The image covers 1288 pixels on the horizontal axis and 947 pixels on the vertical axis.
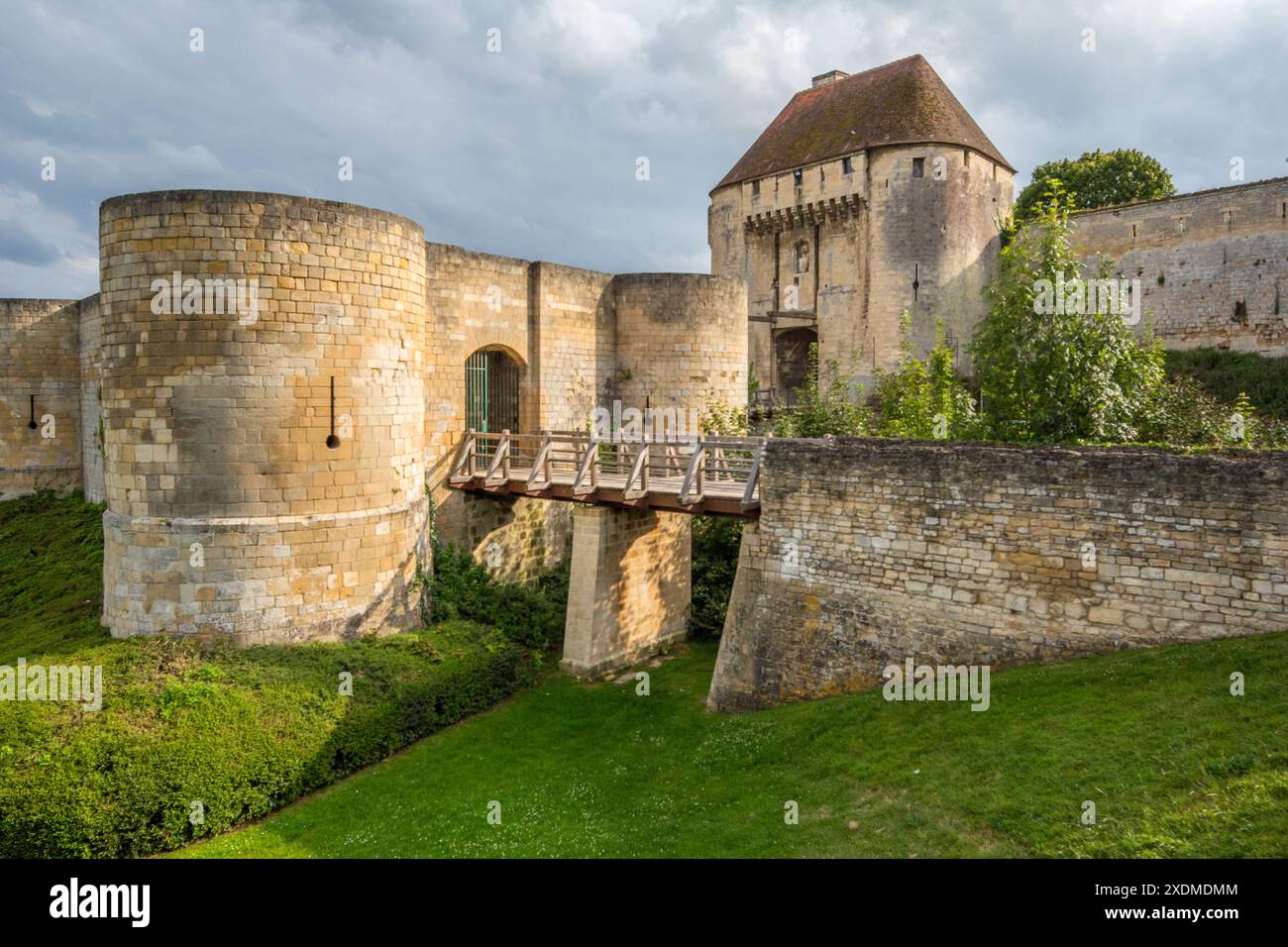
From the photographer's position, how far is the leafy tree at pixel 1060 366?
43.8ft

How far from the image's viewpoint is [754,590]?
38.7ft

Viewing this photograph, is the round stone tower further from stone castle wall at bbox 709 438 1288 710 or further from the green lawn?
stone castle wall at bbox 709 438 1288 710

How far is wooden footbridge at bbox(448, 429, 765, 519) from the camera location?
39.5 ft

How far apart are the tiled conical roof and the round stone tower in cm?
2212

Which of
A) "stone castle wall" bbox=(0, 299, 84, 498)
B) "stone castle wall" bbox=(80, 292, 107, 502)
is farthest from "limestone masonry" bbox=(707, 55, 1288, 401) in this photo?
"stone castle wall" bbox=(0, 299, 84, 498)

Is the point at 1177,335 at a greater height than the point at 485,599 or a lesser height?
greater

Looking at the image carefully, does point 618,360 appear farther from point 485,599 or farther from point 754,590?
point 754,590

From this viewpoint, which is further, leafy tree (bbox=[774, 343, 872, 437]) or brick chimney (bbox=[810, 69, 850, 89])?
brick chimney (bbox=[810, 69, 850, 89])

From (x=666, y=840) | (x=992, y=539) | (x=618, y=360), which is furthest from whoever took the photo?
(x=618, y=360)

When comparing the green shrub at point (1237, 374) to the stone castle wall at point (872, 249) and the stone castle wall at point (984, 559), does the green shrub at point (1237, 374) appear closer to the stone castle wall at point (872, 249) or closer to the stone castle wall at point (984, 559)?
the stone castle wall at point (872, 249)

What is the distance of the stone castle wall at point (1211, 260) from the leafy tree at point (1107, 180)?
5604mm

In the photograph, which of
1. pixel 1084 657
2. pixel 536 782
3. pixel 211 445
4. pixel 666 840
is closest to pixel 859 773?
pixel 666 840
